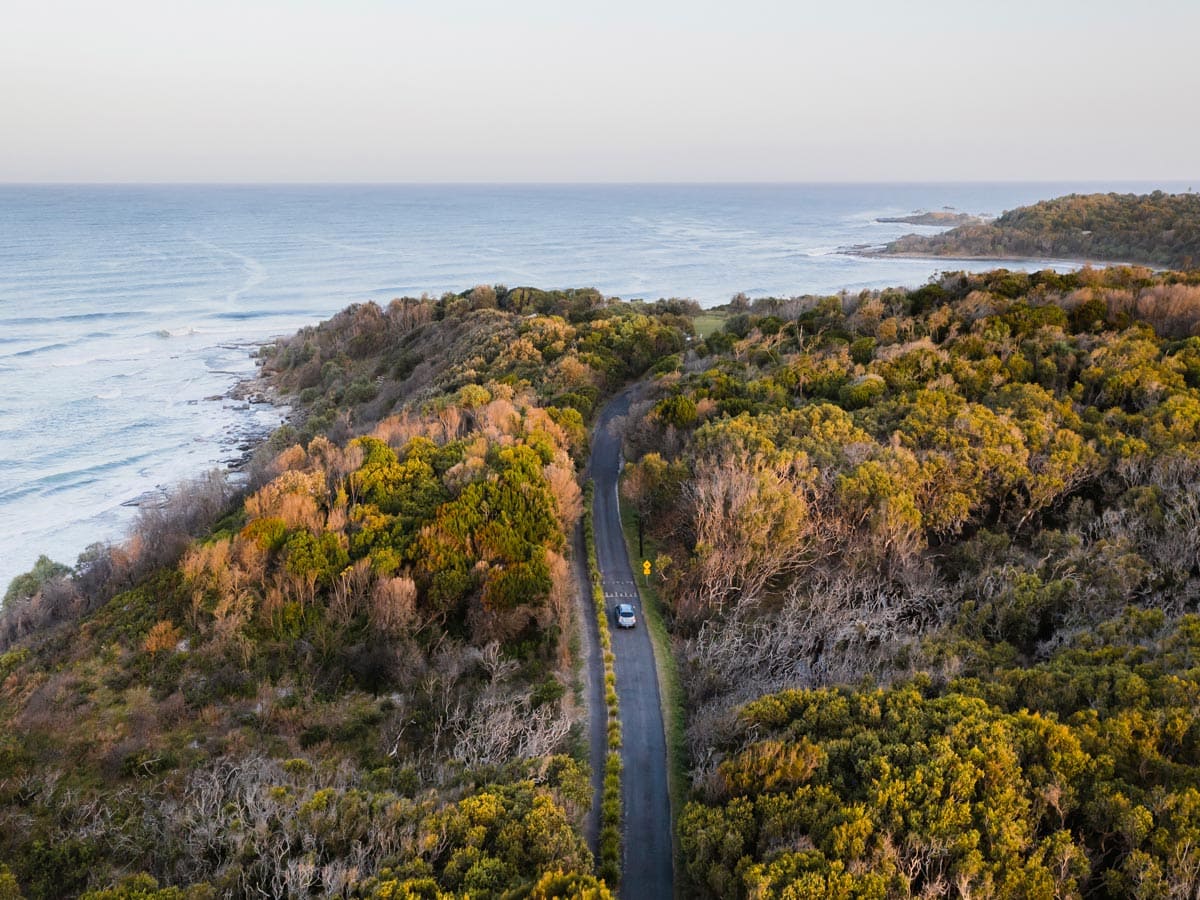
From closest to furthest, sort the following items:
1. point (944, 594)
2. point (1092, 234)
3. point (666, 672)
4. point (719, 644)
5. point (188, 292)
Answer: point (719, 644) < point (666, 672) < point (944, 594) < point (188, 292) < point (1092, 234)

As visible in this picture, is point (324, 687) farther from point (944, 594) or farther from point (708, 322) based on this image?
point (708, 322)

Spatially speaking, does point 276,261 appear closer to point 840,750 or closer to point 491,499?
point 491,499

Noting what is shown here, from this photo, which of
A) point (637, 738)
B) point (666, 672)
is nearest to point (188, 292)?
point (666, 672)

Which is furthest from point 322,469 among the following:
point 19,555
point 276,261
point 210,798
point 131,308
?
point 276,261

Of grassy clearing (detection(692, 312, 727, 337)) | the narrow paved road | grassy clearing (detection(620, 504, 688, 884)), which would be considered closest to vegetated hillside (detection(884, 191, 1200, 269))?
grassy clearing (detection(692, 312, 727, 337))

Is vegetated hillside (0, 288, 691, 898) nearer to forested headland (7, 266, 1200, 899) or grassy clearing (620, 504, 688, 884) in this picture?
forested headland (7, 266, 1200, 899)

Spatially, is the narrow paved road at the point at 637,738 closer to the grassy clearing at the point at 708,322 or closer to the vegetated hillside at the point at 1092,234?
the grassy clearing at the point at 708,322

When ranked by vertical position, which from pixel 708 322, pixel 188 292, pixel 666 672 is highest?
pixel 188 292

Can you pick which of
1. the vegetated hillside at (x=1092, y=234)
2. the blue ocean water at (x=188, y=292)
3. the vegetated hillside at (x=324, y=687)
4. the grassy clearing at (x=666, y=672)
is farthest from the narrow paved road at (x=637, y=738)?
the vegetated hillside at (x=1092, y=234)
